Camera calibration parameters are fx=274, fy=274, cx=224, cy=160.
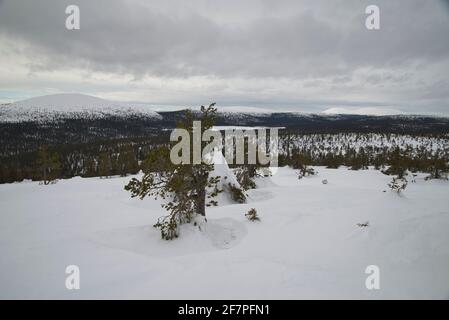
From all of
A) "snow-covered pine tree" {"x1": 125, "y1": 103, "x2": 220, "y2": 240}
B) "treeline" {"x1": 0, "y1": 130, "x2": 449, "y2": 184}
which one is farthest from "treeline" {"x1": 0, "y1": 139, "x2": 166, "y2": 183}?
"snow-covered pine tree" {"x1": 125, "y1": 103, "x2": 220, "y2": 240}

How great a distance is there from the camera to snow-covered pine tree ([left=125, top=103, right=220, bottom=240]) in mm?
13109

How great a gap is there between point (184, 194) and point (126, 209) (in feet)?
30.8

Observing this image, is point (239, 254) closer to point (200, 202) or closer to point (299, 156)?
point (200, 202)

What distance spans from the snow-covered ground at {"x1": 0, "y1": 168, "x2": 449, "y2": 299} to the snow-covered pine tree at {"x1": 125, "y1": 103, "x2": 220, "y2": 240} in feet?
2.31

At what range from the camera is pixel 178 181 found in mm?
13148

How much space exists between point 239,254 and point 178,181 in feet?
14.4

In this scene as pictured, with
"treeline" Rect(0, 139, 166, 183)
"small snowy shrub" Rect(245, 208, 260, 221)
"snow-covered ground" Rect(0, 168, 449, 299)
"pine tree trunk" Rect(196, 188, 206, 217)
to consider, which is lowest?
"treeline" Rect(0, 139, 166, 183)

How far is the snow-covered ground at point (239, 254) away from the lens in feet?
28.7

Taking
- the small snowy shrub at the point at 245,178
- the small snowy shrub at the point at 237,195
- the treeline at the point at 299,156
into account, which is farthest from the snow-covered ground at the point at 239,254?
the treeline at the point at 299,156

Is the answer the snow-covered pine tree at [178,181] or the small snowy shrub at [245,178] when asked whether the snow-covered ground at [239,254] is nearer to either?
the snow-covered pine tree at [178,181]

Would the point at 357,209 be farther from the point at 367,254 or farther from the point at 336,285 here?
the point at 336,285

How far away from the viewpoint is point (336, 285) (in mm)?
8820

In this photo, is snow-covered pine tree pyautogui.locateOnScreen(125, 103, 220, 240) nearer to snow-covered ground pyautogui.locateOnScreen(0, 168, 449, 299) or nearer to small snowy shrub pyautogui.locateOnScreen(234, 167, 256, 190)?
snow-covered ground pyautogui.locateOnScreen(0, 168, 449, 299)

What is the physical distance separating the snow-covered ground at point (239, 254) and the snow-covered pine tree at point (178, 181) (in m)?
0.71
